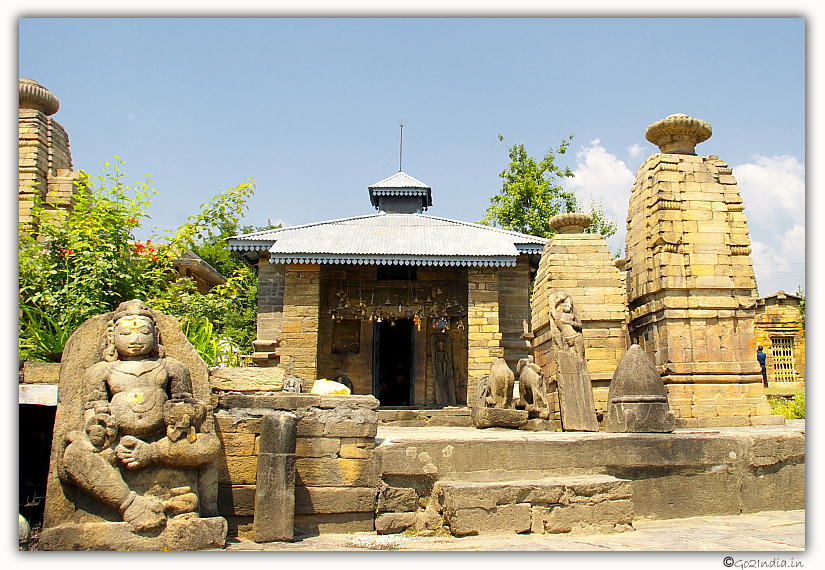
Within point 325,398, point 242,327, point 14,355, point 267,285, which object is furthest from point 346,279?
point 14,355

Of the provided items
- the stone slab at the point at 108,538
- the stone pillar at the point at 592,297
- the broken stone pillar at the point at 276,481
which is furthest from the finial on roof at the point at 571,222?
the stone slab at the point at 108,538

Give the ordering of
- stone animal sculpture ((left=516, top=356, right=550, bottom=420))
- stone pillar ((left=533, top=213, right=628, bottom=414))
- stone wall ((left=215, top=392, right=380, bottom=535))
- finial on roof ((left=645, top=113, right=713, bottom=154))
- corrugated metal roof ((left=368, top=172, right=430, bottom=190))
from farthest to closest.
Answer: corrugated metal roof ((left=368, top=172, right=430, bottom=190))
stone pillar ((left=533, top=213, right=628, bottom=414))
finial on roof ((left=645, top=113, right=713, bottom=154))
stone animal sculpture ((left=516, top=356, right=550, bottom=420))
stone wall ((left=215, top=392, right=380, bottom=535))

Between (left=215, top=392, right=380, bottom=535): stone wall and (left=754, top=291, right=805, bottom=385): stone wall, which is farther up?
(left=754, top=291, right=805, bottom=385): stone wall

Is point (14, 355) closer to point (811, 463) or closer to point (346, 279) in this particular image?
point (811, 463)

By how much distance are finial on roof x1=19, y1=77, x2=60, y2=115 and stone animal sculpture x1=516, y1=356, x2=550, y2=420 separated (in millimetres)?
9598

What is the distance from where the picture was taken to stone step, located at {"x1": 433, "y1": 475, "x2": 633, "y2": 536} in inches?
227

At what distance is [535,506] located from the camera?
589 centimetres

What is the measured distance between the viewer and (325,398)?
6188 millimetres

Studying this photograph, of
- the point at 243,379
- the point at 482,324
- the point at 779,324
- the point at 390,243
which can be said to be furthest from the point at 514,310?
the point at 779,324

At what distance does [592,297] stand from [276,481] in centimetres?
649

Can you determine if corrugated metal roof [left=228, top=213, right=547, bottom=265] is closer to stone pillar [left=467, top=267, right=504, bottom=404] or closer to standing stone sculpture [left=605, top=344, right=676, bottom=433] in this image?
stone pillar [left=467, top=267, right=504, bottom=404]

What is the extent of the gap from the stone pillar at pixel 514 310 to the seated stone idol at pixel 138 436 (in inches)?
450

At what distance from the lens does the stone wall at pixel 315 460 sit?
232 inches

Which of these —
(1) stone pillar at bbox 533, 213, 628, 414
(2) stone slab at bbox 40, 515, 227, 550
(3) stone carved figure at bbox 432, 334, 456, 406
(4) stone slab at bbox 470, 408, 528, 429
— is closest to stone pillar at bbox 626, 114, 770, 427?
(1) stone pillar at bbox 533, 213, 628, 414
